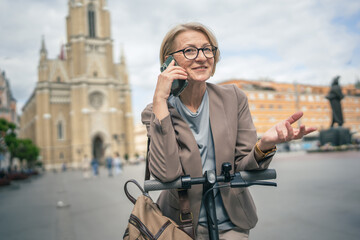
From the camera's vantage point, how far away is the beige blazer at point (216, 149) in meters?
1.28

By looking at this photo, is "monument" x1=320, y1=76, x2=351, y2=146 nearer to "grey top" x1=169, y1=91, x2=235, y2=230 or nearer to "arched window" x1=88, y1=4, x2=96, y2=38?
"grey top" x1=169, y1=91, x2=235, y2=230

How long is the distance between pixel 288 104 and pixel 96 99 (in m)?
38.6

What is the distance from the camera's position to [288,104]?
2466 inches

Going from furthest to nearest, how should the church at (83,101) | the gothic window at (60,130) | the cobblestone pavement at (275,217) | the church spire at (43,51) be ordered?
the church spire at (43,51)
the gothic window at (60,130)
the church at (83,101)
the cobblestone pavement at (275,217)

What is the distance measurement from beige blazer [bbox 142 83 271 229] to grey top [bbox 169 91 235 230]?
4cm

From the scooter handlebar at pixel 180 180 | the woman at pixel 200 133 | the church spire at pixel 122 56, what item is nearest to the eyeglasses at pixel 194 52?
the woman at pixel 200 133

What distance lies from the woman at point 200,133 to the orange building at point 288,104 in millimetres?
56296

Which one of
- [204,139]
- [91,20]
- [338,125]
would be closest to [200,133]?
[204,139]

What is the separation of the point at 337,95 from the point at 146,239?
18.0m

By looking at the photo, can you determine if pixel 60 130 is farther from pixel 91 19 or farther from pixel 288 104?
pixel 288 104

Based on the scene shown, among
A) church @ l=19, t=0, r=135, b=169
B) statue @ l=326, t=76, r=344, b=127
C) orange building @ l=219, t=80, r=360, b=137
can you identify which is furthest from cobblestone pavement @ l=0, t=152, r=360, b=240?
orange building @ l=219, t=80, r=360, b=137

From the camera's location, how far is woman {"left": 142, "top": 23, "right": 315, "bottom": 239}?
1.29m

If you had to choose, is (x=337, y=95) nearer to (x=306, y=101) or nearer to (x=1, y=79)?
(x=1, y=79)

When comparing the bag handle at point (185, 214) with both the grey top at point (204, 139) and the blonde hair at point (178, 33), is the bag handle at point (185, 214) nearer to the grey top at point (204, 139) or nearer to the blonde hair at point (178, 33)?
the grey top at point (204, 139)
